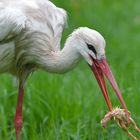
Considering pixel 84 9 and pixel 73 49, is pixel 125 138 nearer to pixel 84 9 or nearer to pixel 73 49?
pixel 73 49

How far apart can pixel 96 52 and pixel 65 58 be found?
1.08 feet

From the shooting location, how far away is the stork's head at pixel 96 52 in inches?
231

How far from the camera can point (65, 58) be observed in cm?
609

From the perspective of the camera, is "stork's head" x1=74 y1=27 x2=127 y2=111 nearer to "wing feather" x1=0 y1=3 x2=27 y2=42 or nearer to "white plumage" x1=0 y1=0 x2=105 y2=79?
"white plumage" x1=0 y1=0 x2=105 y2=79

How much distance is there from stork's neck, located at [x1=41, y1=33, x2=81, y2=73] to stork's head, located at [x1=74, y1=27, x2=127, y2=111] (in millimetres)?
59

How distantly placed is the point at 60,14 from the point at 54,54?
0.57m

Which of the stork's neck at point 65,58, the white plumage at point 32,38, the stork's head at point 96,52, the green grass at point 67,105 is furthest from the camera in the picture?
the green grass at point 67,105

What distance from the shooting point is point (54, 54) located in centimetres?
632

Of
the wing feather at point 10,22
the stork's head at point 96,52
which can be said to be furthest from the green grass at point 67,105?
the wing feather at point 10,22

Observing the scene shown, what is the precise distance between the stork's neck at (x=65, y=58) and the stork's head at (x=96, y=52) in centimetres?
6

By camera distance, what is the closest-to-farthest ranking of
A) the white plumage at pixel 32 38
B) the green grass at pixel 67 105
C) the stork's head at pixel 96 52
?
1. the stork's head at pixel 96 52
2. the white plumage at pixel 32 38
3. the green grass at pixel 67 105

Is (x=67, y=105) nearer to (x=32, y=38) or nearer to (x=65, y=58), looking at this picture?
(x=32, y=38)

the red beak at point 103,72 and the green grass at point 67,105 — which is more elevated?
the red beak at point 103,72

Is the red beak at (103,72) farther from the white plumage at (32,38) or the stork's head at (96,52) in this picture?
Answer: the white plumage at (32,38)
